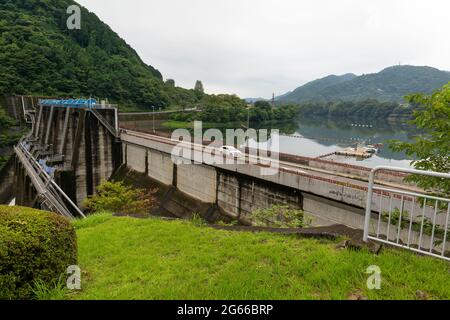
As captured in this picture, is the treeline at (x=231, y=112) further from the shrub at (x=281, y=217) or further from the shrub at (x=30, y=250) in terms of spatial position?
the shrub at (x=30, y=250)

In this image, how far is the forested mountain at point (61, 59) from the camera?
2287 inches

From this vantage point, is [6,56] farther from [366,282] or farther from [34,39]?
[366,282]

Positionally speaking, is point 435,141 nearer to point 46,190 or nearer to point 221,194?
point 221,194

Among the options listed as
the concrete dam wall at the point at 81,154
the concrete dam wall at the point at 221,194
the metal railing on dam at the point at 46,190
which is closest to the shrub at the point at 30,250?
the metal railing on dam at the point at 46,190

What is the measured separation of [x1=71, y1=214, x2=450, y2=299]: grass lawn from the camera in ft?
10.5

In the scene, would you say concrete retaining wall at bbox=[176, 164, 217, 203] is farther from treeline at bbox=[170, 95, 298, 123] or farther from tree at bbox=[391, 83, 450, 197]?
treeline at bbox=[170, 95, 298, 123]

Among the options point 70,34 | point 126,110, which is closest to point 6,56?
point 126,110

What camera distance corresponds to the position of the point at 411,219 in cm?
370

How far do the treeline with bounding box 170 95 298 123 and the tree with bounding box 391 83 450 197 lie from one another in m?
60.6

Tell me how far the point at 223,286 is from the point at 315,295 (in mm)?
1068

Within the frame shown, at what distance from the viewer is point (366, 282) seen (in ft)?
10.6

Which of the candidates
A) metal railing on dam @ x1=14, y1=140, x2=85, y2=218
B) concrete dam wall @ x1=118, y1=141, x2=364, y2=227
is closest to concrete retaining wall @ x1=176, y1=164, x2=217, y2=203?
concrete dam wall @ x1=118, y1=141, x2=364, y2=227

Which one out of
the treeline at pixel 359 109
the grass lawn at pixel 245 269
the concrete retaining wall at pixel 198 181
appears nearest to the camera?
the grass lawn at pixel 245 269

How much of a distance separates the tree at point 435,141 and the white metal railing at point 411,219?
0.35 m
